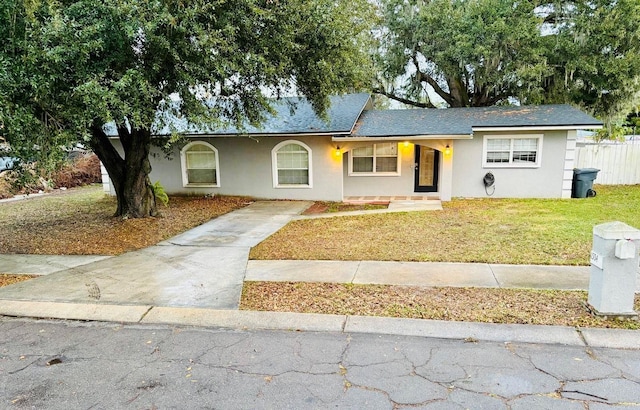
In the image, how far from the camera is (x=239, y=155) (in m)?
14.3

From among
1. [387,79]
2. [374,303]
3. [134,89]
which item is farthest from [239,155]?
[374,303]

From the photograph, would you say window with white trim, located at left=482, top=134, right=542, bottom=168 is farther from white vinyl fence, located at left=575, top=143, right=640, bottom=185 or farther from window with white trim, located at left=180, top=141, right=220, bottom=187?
window with white trim, located at left=180, top=141, right=220, bottom=187

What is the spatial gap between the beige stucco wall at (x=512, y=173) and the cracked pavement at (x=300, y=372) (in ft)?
34.6

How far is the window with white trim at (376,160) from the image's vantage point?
13891 mm

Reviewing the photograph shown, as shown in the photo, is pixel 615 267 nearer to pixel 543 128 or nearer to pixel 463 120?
pixel 543 128

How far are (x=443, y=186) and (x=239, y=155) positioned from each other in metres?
7.31

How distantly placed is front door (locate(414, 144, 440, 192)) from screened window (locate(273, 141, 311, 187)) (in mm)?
3944

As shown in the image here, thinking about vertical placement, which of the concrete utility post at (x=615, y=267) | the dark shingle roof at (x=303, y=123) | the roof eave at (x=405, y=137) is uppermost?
the dark shingle roof at (x=303, y=123)

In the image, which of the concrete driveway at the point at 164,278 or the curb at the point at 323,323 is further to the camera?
the concrete driveway at the point at 164,278

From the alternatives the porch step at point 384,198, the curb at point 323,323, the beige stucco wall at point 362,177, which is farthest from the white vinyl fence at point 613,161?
the curb at point 323,323

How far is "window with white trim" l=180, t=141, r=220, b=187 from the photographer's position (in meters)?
14.6

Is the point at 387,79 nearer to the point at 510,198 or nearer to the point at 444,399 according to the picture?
the point at 510,198

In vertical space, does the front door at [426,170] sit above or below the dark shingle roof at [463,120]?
below

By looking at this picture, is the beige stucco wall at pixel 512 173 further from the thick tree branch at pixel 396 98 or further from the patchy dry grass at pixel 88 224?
the thick tree branch at pixel 396 98
